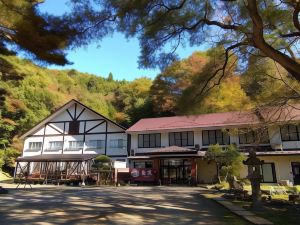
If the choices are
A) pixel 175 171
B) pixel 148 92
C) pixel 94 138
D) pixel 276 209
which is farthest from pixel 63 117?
pixel 276 209

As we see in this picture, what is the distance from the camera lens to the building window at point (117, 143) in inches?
1190

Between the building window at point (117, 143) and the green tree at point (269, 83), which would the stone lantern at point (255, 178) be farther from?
the building window at point (117, 143)

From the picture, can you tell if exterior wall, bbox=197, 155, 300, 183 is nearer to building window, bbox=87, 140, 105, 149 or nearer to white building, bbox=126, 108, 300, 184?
white building, bbox=126, 108, 300, 184

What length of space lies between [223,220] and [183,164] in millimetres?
18442

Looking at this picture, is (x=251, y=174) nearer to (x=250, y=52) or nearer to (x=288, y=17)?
(x=250, y=52)

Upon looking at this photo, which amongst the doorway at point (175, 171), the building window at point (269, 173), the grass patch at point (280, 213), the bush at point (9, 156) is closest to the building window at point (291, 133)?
the building window at point (269, 173)

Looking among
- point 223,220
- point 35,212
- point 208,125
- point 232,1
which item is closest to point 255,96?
point 232,1

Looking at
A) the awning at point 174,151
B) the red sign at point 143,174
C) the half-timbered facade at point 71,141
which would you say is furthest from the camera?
the half-timbered facade at point 71,141

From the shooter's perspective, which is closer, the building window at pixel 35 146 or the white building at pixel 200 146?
the white building at pixel 200 146

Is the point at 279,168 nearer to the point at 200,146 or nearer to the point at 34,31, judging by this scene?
the point at 200,146

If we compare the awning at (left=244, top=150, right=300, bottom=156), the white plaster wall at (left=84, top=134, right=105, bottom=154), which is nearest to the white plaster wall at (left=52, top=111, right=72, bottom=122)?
the white plaster wall at (left=84, top=134, right=105, bottom=154)

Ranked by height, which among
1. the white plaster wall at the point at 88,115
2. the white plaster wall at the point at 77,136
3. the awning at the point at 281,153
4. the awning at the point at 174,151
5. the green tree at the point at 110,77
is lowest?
the awning at the point at 281,153

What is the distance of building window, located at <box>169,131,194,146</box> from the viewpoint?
91.5ft

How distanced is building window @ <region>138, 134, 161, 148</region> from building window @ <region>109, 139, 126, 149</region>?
1.71m
